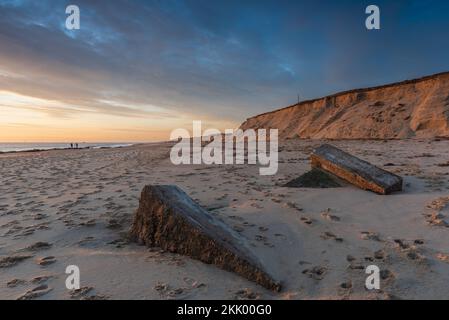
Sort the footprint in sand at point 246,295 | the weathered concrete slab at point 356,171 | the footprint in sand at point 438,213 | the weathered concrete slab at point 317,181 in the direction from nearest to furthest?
the footprint in sand at point 246,295 < the footprint in sand at point 438,213 < the weathered concrete slab at point 356,171 < the weathered concrete slab at point 317,181

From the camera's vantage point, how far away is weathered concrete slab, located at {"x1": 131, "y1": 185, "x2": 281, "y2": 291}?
3.00 metres

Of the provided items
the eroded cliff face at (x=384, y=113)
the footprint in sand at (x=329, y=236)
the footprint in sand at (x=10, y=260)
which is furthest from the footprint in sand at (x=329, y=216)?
the eroded cliff face at (x=384, y=113)

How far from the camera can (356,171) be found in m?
5.91

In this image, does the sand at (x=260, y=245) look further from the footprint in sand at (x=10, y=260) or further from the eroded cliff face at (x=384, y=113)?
the eroded cliff face at (x=384, y=113)

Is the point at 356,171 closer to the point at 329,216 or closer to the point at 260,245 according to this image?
the point at 329,216

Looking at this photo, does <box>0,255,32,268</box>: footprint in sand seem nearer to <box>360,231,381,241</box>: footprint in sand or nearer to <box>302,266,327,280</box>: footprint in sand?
<box>302,266,327,280</box>: footprint in sand

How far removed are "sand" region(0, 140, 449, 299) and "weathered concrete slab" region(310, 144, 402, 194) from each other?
207 mm

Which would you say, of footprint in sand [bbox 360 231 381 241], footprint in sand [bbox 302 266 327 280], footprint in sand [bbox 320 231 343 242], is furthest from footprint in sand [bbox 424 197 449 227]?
footprint in sand [bbox 302 266 327 280]

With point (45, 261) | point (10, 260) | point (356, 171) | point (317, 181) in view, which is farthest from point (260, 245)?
point (356, 171)

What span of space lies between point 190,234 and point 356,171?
3.79 m

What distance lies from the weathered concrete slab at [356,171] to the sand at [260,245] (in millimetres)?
207

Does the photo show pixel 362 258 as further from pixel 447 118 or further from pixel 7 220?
pixel 447 118

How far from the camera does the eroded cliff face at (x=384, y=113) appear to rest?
19.4 m
